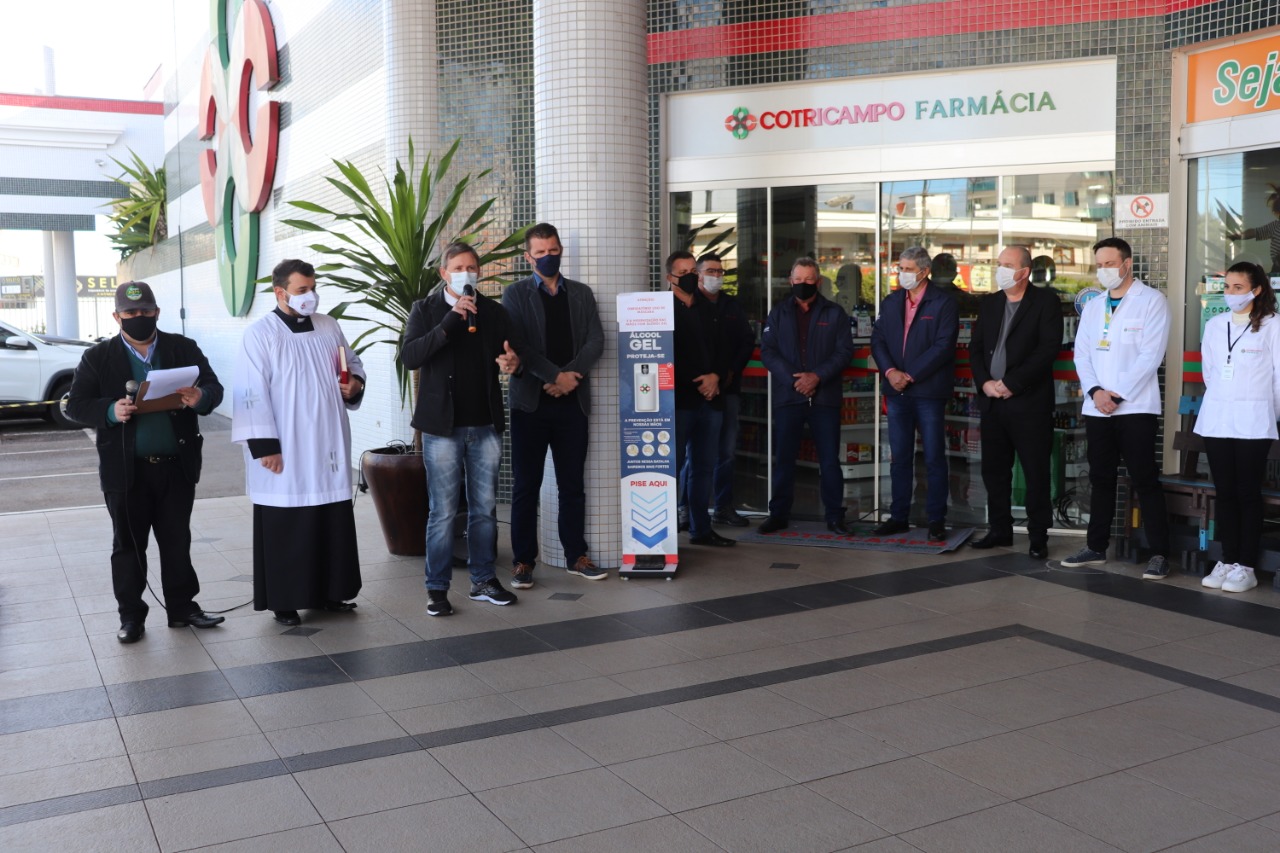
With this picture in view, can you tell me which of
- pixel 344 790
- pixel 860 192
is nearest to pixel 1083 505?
pixel 860 192

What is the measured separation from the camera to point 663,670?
4336mm

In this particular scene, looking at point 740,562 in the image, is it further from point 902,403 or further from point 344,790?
point 344,790

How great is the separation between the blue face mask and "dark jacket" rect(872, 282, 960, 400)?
213cm

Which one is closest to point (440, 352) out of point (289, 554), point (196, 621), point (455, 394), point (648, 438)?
point (455, 394)

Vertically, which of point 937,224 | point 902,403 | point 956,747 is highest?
point 937,224

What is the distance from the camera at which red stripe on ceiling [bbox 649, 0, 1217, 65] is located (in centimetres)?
635

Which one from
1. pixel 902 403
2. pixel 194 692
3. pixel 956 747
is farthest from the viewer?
pixel 902 403

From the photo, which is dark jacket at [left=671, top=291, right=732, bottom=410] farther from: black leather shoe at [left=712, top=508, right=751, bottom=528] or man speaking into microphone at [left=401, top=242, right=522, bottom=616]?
man speaking into microphone at [left=401, top=242, right=522, bottom=616]

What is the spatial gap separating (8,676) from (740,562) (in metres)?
3.49

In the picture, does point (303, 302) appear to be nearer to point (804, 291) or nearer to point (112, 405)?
point (112, 405)

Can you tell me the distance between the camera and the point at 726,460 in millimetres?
7148

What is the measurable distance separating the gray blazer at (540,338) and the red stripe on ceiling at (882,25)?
2323 mm

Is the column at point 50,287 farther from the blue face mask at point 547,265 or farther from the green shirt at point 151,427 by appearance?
the blue face mask at point 547,265

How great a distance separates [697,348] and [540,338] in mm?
1256
